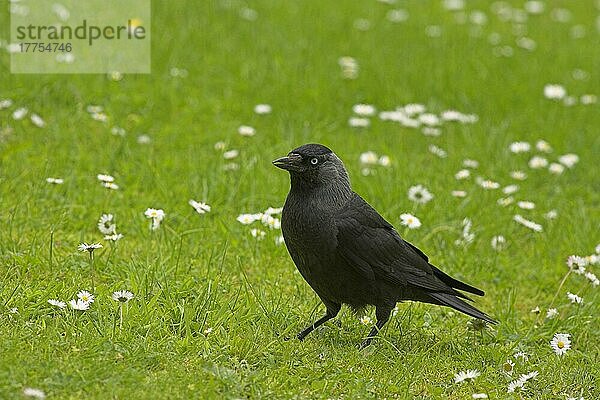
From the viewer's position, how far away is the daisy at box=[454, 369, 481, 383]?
386 centimetres

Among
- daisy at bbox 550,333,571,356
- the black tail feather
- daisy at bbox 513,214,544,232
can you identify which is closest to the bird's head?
the black tail feather

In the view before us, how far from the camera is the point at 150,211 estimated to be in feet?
15.7

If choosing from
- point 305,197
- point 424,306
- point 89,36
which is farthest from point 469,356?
point 89,36

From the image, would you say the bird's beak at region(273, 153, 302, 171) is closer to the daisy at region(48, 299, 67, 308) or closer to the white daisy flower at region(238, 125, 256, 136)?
the daisy at region(48, 299, 67, 308)

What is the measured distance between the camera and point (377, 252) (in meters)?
4.28

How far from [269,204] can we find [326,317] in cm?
147

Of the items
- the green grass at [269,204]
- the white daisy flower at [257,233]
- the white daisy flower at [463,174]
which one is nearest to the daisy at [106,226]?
the green grass at [269,204]

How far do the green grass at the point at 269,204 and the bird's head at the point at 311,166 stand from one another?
64cm

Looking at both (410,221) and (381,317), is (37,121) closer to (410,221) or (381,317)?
(410,221)

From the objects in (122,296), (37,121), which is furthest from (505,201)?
(37,121)

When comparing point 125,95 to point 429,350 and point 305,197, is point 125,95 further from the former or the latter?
point 429,350

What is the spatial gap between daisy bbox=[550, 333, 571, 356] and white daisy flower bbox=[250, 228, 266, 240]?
1.73 m

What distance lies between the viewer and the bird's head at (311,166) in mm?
4215

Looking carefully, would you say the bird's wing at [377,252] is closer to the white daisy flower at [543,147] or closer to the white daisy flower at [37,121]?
the white daisy flower at [543,147]
